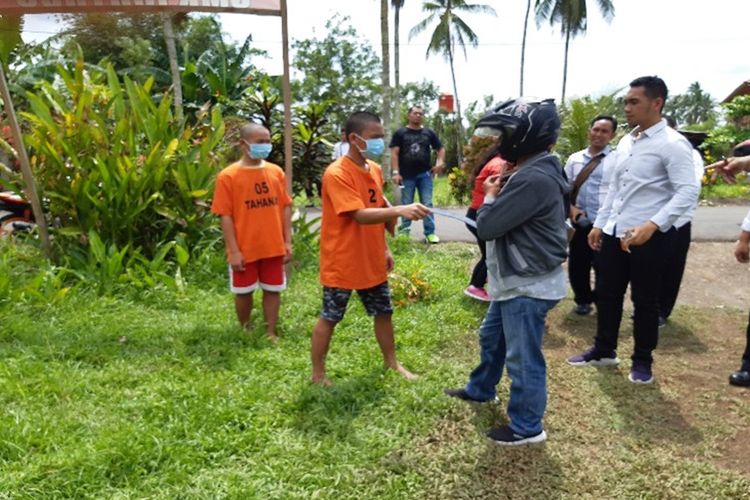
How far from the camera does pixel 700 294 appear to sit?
617cm

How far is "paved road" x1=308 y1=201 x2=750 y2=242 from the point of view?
899cm

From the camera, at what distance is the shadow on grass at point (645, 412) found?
3.24 metres

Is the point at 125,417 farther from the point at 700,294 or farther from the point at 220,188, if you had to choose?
the point at 700,294

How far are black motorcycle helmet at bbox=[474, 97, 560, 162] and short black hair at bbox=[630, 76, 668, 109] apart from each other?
1010 mm

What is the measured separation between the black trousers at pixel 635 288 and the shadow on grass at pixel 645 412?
199mm

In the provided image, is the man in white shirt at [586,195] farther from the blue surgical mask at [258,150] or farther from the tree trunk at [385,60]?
the tree trunk at [385,60]

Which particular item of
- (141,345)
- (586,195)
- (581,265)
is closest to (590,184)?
(586,195)

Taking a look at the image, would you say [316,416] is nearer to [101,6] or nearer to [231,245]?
[231,245]

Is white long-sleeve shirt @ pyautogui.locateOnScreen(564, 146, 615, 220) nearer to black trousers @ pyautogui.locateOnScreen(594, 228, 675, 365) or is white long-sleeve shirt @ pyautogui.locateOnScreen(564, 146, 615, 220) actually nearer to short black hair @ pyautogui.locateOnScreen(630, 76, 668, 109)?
black trousers @ pyautogui.locateOnScreen(594, 228, 675, 365)

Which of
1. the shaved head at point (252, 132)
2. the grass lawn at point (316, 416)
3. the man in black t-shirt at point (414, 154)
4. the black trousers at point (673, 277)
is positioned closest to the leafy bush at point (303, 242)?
the man in black t-shirt at point (414, 154)

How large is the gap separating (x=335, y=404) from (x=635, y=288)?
198 centimetres

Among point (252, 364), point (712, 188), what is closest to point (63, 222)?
point (252, 364)

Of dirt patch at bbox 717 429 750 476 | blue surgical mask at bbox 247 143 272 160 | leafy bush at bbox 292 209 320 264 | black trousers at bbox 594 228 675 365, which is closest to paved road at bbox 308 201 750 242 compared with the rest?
leafy bush at bbox 292 209 320 264

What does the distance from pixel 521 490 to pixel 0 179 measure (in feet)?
18.3
